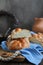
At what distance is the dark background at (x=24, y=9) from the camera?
74.7 inches

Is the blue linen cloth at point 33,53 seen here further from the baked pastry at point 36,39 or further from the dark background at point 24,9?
the dark background at point 24,9

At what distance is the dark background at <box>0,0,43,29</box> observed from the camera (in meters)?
1.90

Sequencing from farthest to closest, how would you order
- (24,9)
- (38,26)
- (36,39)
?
(24,9), (38,26), (36,39)

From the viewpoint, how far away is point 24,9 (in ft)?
6.25

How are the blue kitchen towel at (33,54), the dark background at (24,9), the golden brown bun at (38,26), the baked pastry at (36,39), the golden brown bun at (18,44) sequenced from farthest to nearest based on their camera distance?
the dark background at (24,9) → the golden brown bun at (38,26) → the baked pastry at (36,39) → the golden brown bun at (18,44) → the blue kitchen towel at (33,54)

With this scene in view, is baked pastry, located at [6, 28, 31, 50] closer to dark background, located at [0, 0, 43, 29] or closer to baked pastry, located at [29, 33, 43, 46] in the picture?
baked pastry, located at [29, 33, 43, 46]

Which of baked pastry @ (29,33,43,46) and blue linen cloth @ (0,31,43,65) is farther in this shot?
baked pastry @ (29,33,43,46)

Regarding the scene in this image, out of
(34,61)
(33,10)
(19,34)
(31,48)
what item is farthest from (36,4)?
(34,61)

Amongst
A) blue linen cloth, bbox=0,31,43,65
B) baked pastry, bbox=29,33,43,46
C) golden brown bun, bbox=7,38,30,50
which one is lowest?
baked pastry, bbox=29,33,43,46

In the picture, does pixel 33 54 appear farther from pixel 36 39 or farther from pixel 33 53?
pixel 36 39

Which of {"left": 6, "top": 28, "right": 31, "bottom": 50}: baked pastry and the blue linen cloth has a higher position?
{"left": 6, "top": 28, "right": 31, "bottom": 50}: baked pastry

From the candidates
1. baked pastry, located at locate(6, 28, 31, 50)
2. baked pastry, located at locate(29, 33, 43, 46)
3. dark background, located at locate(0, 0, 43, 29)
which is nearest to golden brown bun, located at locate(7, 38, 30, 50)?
baked pastry, located at locate(6, 28, 31, 50)

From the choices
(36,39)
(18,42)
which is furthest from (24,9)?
(18,42)

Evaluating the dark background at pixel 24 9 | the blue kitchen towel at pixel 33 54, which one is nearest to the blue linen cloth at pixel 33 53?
the blue kitchen towel at pixel 33 54
